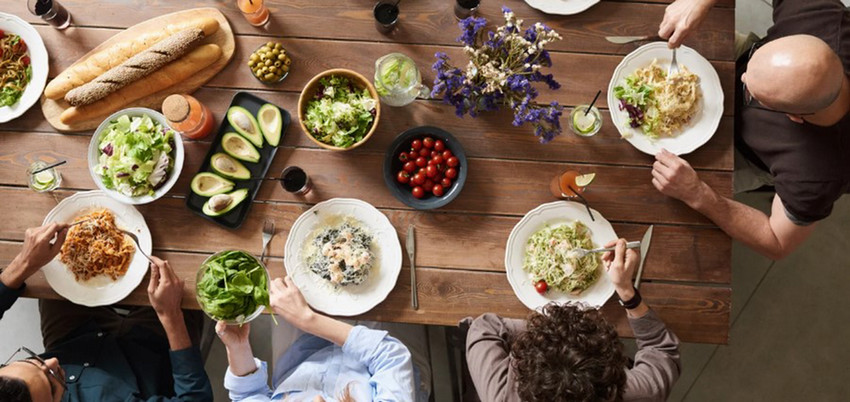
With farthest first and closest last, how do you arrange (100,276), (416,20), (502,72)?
(416,20) < (100,276) < (502,72)

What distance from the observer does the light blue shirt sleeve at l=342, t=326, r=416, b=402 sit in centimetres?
206

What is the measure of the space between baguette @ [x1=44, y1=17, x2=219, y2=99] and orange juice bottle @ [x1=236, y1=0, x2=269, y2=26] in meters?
0.13

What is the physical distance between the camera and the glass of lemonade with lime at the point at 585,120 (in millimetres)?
2084

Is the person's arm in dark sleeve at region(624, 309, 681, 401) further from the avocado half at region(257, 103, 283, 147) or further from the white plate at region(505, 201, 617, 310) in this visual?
the avocado half at region(257, 103, 283, 147)

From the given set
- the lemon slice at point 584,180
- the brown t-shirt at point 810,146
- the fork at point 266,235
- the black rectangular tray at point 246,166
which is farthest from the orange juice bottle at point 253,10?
the brown t-shirt at point 810,146

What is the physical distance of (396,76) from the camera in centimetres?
201

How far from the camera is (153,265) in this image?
6.76 ft

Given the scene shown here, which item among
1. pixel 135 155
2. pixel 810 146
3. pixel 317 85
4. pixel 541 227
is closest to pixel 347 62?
pixel 317 85

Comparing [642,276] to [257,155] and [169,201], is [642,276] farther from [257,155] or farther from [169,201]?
[169,201]

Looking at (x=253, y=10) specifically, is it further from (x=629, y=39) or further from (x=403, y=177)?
(x=629, y=39)

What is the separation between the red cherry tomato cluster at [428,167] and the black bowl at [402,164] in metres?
0.02

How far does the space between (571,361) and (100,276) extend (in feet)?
5.48

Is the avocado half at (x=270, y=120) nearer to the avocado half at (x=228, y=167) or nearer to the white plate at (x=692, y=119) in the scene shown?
the avocado half at (x=228, y=167)

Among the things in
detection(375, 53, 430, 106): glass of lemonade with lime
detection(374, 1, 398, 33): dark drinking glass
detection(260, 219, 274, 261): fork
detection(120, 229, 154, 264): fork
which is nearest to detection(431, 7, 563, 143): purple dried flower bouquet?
detection(375, 53, 430, 106): glass of lemonade with lime
